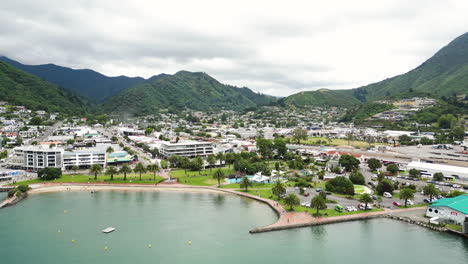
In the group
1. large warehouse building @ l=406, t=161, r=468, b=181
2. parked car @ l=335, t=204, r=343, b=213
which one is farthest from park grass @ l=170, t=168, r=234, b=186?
large warehouse building @ l=406, t=161, r=468, b=181

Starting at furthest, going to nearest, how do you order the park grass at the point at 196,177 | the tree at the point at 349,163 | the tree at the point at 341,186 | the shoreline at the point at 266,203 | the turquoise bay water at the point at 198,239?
the tree at the point at 349,163
the park grass at the point at 196,177
the tree at the point at 341,186
the shoreline at the point at 266,203
the turquoise bay water at the point at 198,239

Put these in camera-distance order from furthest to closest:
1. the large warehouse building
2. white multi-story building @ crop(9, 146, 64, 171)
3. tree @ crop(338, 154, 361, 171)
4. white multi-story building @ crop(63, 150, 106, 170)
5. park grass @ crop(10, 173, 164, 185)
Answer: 1. white multi-story building @ crop(63, 150, 106, 170)
2. white multi-story building @ crop(9, 146, 64, 171)
3. tree @ crop(338, 154, 361, 171)
4. park grass @ crop(10, 173, 164, 185)
5. the large warehouse building

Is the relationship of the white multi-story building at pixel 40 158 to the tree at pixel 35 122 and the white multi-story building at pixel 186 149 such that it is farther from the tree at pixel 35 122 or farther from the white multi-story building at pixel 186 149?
the tree at pixel 35 122

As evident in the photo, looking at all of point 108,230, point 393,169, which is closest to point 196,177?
point 108,230

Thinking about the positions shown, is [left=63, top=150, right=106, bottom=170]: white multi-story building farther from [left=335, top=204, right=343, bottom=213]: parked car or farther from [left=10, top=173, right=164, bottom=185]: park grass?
[left=335, top=204, right=343, bottom=213]: parked car

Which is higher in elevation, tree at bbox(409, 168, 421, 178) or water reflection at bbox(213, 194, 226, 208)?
tree at bbox(409, 168, 421, 178)

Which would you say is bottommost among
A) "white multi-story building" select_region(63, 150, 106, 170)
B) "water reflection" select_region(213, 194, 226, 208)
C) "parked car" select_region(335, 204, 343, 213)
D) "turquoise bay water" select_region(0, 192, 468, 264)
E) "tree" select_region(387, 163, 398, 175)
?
"turquoise bay water" select_region(0, 192, 468, 264)

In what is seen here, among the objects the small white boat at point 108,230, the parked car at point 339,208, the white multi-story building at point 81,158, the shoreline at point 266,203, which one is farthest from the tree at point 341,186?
the white multi-story building at point 81,158
